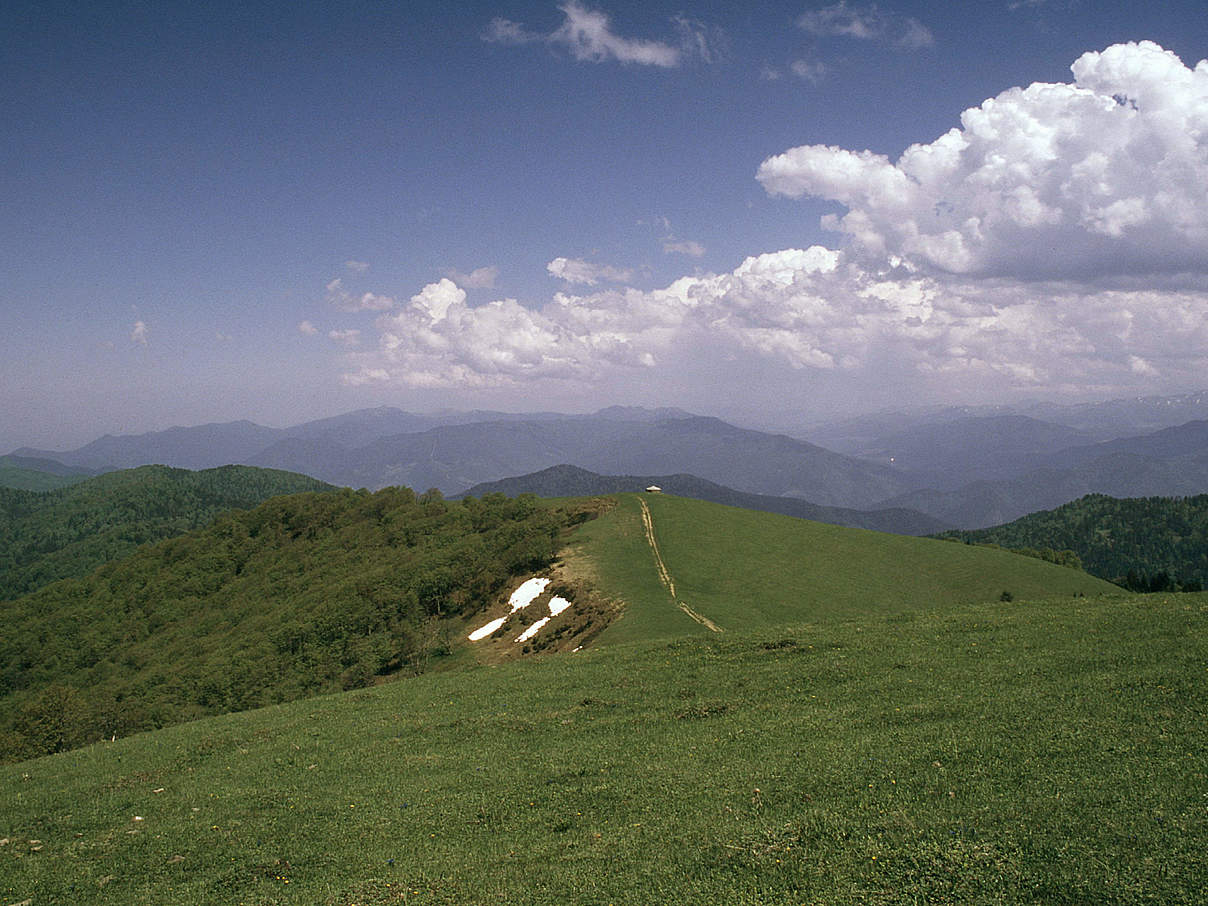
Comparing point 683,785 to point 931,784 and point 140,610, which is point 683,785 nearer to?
point 931,784

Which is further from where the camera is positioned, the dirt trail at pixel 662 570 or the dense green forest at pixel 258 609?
the dense green forest at pixel 258 609

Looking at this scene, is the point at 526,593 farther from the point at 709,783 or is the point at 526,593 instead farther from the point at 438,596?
the point at 709,783

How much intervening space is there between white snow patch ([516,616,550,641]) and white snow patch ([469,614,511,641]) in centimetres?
491

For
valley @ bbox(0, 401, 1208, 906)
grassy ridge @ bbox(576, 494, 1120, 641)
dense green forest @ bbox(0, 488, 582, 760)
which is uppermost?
valley @ bbox(0, 401, 1208, 906)

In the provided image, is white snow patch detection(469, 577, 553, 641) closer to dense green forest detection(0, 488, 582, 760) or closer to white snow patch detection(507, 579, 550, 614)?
white snow patch detection(507, 579, 550, 614)

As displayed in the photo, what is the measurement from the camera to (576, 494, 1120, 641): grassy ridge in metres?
50.7

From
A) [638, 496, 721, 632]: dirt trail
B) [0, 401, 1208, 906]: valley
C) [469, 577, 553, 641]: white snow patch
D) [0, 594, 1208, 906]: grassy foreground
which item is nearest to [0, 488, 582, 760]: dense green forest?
[469, 577, 553, 641]: white snow patch

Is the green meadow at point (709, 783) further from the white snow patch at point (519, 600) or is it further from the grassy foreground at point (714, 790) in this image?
the white snow patch at point (519, 600)

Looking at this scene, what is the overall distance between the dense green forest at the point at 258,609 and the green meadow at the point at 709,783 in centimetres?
3172

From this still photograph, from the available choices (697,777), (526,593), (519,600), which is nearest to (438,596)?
(519,600)

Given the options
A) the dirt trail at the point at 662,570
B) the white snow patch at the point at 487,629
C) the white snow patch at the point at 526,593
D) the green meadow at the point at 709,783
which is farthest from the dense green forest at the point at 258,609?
the green meadow at the point at 709,783

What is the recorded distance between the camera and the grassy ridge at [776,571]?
5066 cm

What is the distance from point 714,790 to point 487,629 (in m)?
48.8

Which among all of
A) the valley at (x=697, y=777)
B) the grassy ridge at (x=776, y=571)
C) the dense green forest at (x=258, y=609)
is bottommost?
the dense green forest at (x=258, y=609)
